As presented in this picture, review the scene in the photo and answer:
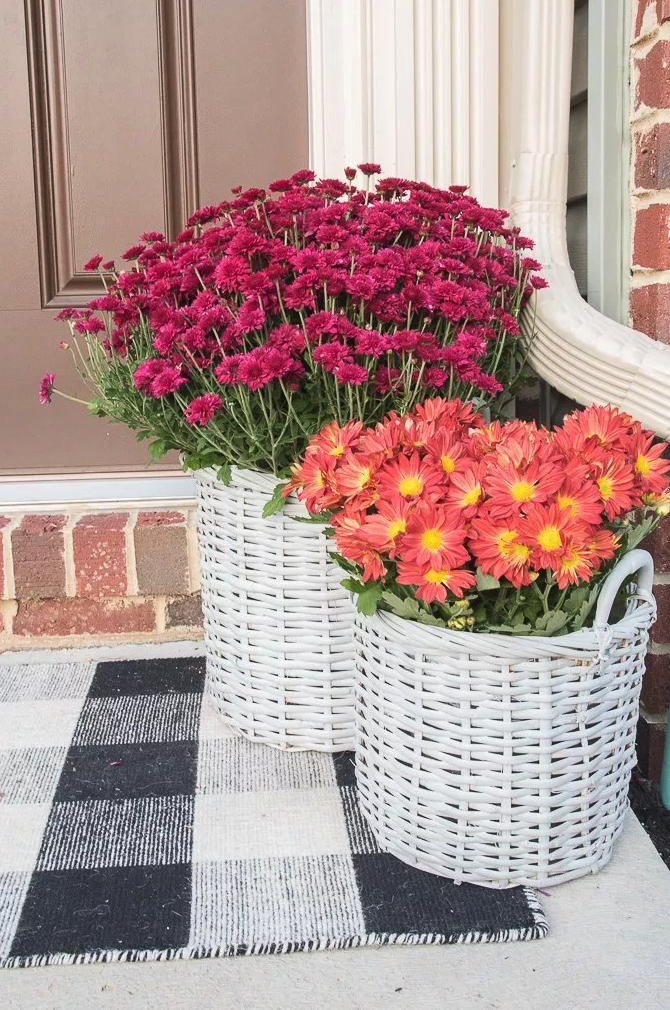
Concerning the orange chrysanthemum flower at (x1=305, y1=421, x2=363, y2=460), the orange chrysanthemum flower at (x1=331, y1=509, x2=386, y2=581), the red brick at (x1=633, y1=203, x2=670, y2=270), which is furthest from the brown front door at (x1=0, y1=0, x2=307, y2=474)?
the orange chrysanthemum flower at (x1=331, y1=509, x2=386, y2=581)

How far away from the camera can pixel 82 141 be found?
1736mm

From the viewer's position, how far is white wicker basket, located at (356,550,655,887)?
3.17ft

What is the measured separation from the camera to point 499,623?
101 centimetres

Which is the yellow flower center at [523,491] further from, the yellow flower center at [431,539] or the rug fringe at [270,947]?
the rug fringe at [270,947]

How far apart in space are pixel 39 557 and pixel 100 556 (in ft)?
0.35

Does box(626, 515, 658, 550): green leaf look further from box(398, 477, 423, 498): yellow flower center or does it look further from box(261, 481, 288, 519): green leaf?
box(261, 481, 288, 519): green leaf

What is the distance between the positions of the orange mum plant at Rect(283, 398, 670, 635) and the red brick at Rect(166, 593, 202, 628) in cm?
74

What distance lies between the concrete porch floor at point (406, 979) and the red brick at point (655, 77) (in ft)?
→ 3.38

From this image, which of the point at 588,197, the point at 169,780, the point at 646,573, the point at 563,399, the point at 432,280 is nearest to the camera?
the point at 646,573

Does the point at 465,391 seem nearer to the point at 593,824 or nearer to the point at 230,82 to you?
the point at 593,824

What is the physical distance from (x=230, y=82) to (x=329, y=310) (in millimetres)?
809

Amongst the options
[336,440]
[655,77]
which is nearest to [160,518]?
[336,440]

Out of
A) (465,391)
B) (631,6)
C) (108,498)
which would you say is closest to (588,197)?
(631,6)

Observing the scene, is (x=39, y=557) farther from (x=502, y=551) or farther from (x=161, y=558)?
(x=502, y=551)
